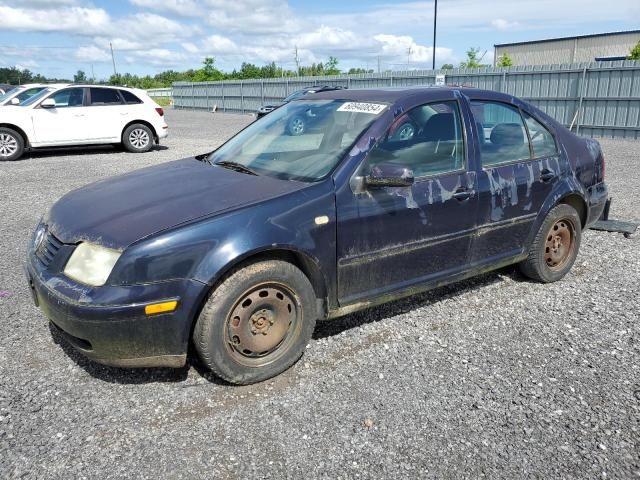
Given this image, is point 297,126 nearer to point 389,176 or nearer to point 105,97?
point 389,176

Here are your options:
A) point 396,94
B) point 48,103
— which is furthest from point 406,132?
point 48,103

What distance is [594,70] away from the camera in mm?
16047

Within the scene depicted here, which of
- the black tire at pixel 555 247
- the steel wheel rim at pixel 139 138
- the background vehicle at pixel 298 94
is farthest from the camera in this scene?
the steel wheel rim at pixel 139 138

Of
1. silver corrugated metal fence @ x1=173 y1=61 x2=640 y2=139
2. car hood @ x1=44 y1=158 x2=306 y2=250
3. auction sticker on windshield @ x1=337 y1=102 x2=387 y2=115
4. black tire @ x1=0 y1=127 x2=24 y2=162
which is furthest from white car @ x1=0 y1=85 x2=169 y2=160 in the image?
auction sticker on windshield @ x1=337 y1=102 x2=387 y2=115

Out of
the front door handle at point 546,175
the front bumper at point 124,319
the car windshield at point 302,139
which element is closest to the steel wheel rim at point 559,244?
the front door handle at point 546,175

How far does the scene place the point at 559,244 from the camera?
461 centimetres

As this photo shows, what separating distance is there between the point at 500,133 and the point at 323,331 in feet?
6.61

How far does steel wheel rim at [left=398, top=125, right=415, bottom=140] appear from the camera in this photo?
3.53 metres

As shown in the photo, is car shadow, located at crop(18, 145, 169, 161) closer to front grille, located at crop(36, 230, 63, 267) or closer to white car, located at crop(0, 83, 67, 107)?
white car, located at crop(0, 83, 67, 107)

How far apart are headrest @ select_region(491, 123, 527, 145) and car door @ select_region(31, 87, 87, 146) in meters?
10.7

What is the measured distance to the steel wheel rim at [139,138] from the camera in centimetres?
1303

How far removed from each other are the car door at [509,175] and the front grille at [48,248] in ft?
9.05

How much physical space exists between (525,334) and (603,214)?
2.11 m

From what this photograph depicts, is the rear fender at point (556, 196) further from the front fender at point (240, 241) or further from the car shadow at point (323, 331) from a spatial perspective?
the front fender at point (240, 241)
